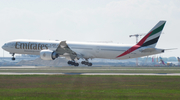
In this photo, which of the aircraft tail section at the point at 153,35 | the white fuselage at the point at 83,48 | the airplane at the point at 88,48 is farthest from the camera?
the white fuselage at the point at 83,48

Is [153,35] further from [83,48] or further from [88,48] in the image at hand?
[83,48]

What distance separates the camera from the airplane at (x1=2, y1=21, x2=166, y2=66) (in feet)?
153

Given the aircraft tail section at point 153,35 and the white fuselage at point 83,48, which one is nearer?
the aircraft tail section at point 153,35

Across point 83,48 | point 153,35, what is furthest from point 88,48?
point 153,35

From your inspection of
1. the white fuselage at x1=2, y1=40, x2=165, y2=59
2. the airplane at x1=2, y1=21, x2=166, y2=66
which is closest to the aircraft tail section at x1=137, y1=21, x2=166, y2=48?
the airplane at x1=2, y1=21, x2=166, y2=66

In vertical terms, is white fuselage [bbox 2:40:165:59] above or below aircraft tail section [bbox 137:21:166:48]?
below

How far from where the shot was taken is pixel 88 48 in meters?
52.4

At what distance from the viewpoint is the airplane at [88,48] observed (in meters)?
46.6

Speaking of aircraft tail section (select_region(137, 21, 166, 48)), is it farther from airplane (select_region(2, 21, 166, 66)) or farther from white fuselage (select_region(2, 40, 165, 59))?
white fuselage (select_region(2, 40, 165, 59))

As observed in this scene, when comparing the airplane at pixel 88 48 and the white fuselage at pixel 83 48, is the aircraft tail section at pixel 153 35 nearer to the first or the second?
the airplane at pixel 88 48

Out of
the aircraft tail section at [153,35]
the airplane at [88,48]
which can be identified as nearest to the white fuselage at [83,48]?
the airplane at [88,48]

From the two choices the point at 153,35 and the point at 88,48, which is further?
the point at 88,48

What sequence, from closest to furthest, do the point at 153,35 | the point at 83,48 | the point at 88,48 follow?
the point at 153,35 < the point at 88,48 < the point at 83,48
